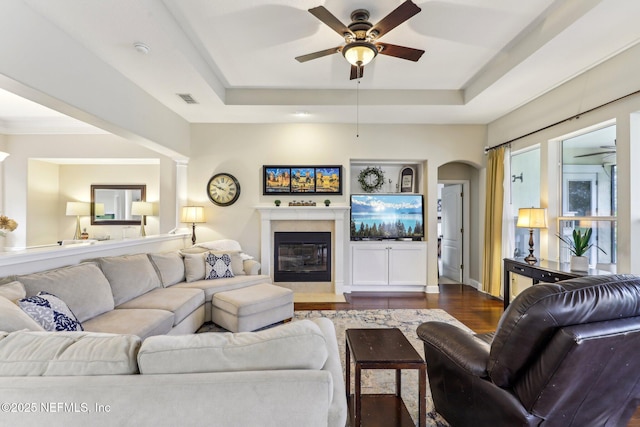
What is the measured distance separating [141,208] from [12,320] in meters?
4.32

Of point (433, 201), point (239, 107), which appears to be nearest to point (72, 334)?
point (239, 107)

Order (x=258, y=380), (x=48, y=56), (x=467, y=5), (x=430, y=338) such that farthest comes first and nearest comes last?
(x=467, y=5) → (x=48, y=56) → (x=430, y=338) → (x=258, y=380)

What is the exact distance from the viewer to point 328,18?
221 cm

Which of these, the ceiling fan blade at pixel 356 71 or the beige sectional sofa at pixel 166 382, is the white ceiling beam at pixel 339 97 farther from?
the beige sectional sofa at pixel 166 382

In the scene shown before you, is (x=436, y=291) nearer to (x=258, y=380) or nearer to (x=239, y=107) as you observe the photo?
(x=239, y=107)

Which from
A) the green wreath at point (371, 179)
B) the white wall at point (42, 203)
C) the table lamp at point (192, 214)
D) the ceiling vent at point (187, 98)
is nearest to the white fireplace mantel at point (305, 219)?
the green wreath at point (371, 179)

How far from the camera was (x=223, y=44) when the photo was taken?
9.93 ft

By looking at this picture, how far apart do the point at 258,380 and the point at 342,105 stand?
12.6 ft

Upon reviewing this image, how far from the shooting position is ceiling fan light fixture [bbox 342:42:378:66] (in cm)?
244

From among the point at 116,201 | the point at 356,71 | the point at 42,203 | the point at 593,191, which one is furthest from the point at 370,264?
the point at 42,203

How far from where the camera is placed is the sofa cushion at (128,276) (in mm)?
2793

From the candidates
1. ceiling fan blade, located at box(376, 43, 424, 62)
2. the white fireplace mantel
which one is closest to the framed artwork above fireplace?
the white fireplace mantel

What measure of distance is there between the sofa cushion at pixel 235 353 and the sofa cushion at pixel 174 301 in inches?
73.6

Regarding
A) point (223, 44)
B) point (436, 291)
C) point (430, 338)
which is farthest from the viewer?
point (436, 291)
